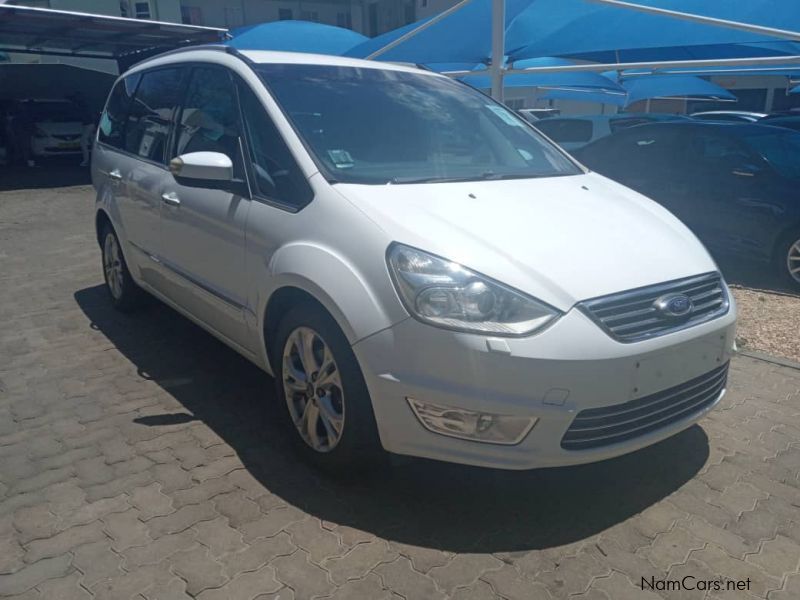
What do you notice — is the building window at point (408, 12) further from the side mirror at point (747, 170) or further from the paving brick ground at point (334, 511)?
the paving brick ground at point (334, 511)

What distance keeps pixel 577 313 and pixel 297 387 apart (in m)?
1.29

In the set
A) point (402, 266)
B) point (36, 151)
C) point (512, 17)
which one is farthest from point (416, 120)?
point (36, 151)

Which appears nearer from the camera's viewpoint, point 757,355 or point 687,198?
point 757,355

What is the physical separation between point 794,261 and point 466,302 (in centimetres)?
513

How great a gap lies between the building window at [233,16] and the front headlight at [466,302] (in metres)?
28.4

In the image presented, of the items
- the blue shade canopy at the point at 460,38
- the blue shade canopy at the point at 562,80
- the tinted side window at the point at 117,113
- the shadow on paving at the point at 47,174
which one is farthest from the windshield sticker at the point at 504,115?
the shadow on paving at the point at 47,174

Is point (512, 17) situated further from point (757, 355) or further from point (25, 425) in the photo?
point (25, 425)

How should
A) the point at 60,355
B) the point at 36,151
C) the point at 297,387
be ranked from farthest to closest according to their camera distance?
the point at 36,151
the point at 60,355
the point at 297,387

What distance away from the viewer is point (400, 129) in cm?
339

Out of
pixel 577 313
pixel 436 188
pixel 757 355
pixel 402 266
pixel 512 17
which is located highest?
pixel 512 17

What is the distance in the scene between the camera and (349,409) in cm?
256

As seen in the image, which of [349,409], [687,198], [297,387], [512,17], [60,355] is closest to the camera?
[349,409]

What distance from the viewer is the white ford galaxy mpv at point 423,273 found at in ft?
7.65

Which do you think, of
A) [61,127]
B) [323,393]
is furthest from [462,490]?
[61,127]
